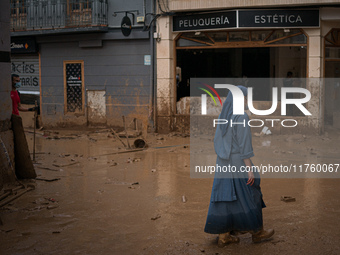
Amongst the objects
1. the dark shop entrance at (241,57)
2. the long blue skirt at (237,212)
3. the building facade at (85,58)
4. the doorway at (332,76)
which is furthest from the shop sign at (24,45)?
the long blue skirt at (237,212)

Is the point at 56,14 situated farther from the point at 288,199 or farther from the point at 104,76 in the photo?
the point at 288,199

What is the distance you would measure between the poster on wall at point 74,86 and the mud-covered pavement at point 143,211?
23.7 ft

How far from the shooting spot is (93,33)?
60.2 feet

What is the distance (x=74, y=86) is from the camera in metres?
19.2

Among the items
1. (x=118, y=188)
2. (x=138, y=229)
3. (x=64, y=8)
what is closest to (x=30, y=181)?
(x=118, y=188)

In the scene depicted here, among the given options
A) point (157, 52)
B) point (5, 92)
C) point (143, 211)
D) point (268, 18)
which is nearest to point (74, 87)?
point (157, 52)

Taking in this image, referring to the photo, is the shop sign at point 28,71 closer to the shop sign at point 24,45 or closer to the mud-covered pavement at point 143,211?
the shop sign at point 24,45

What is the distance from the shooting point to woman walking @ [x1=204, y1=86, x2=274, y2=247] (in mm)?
5496

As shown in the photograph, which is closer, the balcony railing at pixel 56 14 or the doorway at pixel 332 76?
the doorway at pixel 332 76

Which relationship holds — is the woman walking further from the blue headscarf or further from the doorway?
the doorway

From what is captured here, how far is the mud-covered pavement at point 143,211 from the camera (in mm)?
5656

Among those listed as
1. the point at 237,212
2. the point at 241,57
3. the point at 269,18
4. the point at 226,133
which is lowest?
the point at 237,212

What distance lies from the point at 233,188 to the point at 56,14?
598 inches

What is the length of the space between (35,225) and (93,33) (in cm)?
1284
